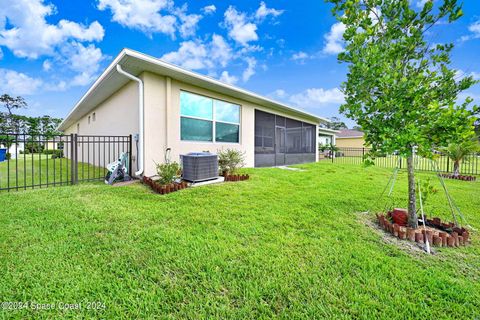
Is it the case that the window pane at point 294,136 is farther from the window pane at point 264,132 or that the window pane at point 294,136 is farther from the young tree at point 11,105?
the young tree at point 11,105

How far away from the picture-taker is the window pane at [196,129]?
632 cm

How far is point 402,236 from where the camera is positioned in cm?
252

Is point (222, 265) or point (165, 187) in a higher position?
point (165, 187)

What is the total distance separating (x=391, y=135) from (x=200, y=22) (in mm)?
8889

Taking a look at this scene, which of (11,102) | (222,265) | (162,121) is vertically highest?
(11,102)

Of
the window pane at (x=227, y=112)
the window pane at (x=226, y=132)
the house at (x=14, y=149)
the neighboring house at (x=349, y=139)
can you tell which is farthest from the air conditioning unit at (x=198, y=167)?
the neighboring house at (x=349, y=139)

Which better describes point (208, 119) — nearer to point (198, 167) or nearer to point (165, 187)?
point (198, 167)

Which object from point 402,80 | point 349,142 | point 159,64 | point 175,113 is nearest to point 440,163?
point 402,80

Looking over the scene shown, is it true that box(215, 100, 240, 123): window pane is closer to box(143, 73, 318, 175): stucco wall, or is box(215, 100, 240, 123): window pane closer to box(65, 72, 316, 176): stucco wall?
box(65, 72, 316, 176): stucco wall

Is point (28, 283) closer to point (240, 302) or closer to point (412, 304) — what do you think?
point (240, 302)

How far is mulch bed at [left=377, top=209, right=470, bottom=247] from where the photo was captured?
2361mm

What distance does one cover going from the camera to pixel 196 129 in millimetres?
6633

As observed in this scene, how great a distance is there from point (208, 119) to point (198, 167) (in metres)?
2.49

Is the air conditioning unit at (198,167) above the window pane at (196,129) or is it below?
below
